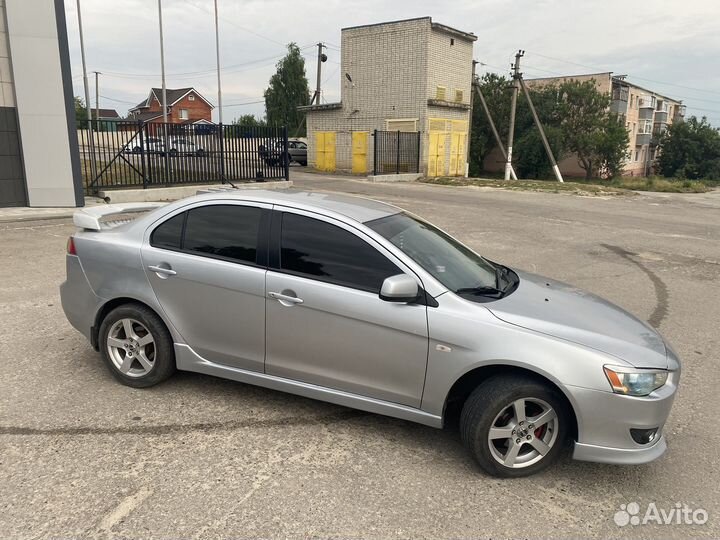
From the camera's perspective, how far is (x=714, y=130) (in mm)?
59969

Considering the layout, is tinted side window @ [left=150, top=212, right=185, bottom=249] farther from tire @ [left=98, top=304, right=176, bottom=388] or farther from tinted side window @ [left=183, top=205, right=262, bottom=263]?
tire @ [left=98, top=304, right=176, bottom=388]

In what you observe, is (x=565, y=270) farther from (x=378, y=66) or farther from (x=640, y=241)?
(x=378, y=66)

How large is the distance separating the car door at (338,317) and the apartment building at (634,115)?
4969 cm

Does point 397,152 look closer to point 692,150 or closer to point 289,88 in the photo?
point 289,88

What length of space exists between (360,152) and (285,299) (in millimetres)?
27283

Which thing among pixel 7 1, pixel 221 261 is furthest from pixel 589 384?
pixel 7 1

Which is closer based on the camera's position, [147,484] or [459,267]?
[147,484]

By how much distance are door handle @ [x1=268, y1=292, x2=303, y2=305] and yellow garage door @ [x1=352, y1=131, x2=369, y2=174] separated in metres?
27.1

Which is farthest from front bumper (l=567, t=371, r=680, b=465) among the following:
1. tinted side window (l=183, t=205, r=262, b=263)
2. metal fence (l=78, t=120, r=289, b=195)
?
metal fence (l=78, t=120, r=289, b=195)

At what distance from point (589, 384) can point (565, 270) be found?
613 centimetres

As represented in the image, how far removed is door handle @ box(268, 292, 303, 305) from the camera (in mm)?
3442

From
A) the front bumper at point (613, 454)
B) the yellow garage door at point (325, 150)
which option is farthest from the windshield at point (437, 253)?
the yellow garage door at point (325, 150)

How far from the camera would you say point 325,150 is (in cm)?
3162

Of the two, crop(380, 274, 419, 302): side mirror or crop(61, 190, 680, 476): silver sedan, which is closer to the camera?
crop(61, 190, 680, 476): silver sedan
